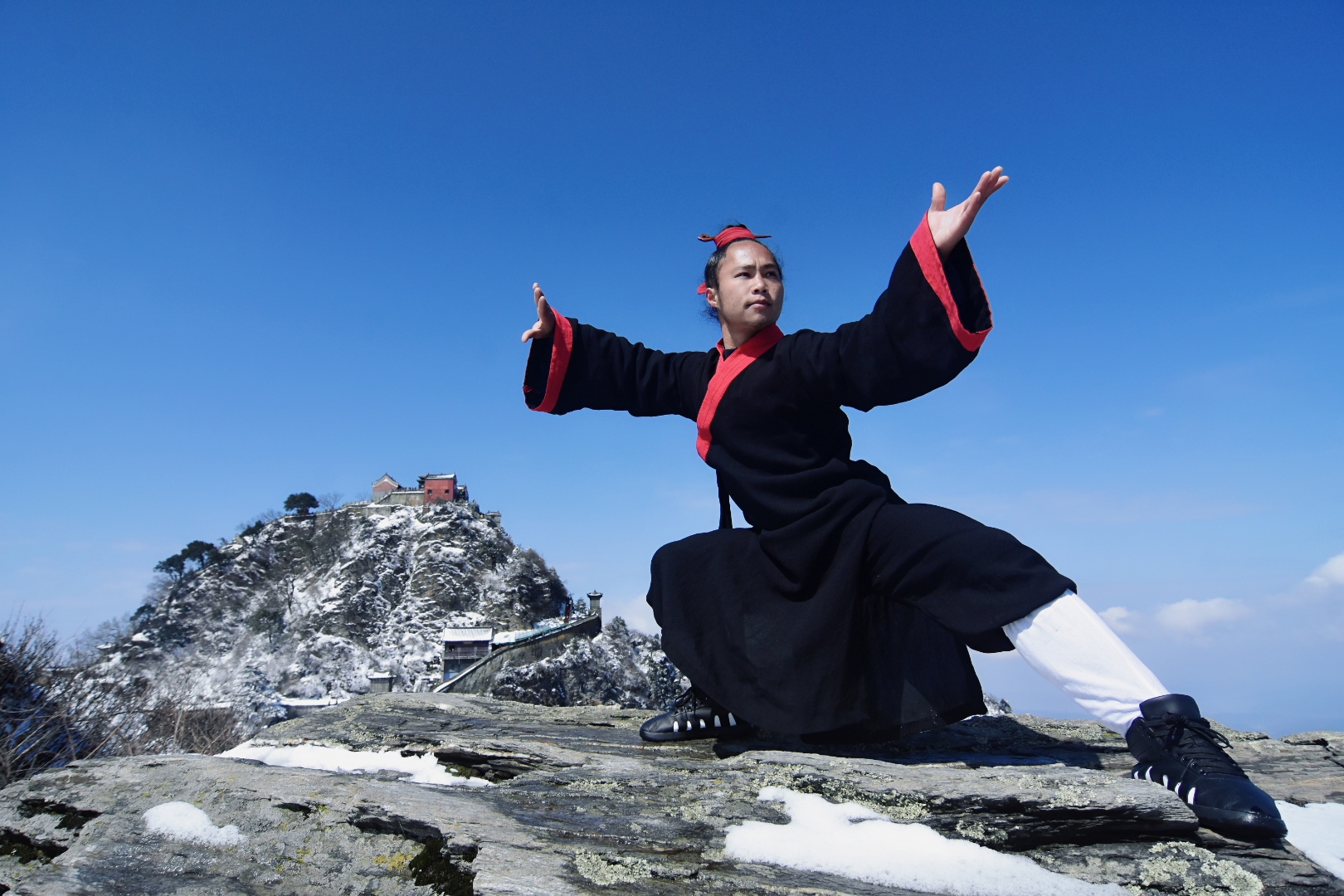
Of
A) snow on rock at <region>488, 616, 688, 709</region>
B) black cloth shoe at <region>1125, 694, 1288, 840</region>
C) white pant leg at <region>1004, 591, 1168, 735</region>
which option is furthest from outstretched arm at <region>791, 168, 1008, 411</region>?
snow on rock at <region>488, 616, 688, 709</region>

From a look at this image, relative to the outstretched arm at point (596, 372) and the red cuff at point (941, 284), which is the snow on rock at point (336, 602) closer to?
the outstretched arm at point (596, 372)

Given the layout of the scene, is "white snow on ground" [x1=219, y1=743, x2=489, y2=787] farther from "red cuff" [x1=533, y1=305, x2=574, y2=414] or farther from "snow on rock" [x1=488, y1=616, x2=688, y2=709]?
"snow on rock" [x1=488, y1=616, x2=688, y2=709]

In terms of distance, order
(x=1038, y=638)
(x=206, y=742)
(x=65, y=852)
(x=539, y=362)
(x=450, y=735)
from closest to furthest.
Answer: (x=65, y=852), (x=1038, y=638), (x=450, y=735), (x=539, y=362), (x=206, y=742)

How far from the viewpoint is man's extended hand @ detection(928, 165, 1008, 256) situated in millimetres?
2434

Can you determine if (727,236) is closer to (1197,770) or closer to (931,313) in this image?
(931,313)

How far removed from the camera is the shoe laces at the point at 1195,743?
7.07ft

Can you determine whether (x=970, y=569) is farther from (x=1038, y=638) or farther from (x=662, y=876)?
(x=662, y=876)

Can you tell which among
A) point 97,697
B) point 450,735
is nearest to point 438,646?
point 97,697

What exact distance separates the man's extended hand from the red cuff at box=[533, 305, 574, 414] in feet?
5.82

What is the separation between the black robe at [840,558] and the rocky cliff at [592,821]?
275 mm

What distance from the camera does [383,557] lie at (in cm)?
6178

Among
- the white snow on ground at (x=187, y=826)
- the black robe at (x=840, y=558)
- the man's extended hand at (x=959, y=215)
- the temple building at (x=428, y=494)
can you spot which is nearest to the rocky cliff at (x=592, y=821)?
the white snow on ground at (x=187, y=826)

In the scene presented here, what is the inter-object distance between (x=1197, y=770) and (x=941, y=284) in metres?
1.70

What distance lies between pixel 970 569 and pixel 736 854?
3.91 feet
